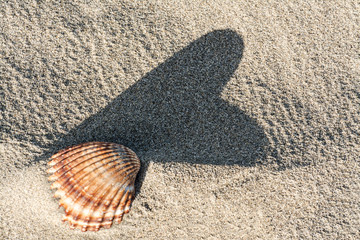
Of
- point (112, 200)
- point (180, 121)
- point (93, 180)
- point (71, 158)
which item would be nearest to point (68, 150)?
point (71, 158)

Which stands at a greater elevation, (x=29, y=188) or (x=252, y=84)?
(x=252, y=84)

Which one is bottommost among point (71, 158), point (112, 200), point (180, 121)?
point (112, 200)

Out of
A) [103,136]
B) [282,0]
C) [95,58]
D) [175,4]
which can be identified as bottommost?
[103,136]

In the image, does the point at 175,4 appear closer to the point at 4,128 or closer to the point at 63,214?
the point at 4,128

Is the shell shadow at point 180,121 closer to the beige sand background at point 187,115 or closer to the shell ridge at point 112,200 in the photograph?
the beige sand background at point 187,115

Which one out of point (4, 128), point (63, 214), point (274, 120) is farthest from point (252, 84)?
point (4, 128)

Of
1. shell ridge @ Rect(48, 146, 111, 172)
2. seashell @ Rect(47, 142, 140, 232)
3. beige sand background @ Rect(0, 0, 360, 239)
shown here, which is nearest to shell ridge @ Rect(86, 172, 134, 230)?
seashell @ Rect(47, 142, 140, 232)

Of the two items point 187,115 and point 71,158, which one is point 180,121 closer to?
point 187,115
